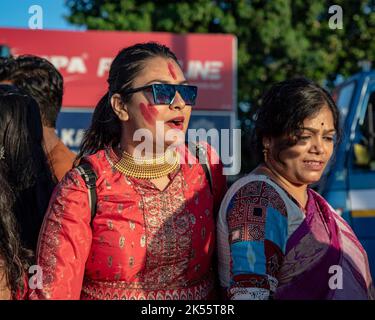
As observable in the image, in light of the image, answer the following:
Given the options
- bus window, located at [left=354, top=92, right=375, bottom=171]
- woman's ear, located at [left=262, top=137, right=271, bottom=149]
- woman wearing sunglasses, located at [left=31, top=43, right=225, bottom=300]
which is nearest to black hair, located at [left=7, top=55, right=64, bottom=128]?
woman wearing sunglasses, located at [left=31, top=43, right=225, bottom=300]

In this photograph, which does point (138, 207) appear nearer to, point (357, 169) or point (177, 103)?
point (177, 103)

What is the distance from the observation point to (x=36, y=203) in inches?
85.4

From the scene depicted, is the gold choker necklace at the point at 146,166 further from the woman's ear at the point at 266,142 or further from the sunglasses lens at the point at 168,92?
the woman's ear at the point at 266,142

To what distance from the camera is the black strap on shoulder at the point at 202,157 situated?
7.07 ft

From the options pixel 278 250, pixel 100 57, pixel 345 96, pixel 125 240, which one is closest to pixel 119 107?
pixel 125 240

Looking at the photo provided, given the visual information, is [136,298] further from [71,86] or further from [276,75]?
[276,75]

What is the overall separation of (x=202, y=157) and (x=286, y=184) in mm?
321

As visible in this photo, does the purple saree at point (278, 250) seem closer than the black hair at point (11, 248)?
Yes

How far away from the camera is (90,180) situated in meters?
1.92

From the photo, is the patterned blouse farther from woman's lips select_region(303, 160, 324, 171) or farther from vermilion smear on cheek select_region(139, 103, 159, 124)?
vermilion smear on cheek select_region(139, 103, 159, 124)

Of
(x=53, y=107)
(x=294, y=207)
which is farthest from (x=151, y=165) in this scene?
(x=53, y=107)

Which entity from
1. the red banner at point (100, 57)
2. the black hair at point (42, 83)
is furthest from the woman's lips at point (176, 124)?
the red banner at point (100, 57)

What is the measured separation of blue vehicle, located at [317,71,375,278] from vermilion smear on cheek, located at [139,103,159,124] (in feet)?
10.6

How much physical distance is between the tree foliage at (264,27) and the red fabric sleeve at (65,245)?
8997 mm
